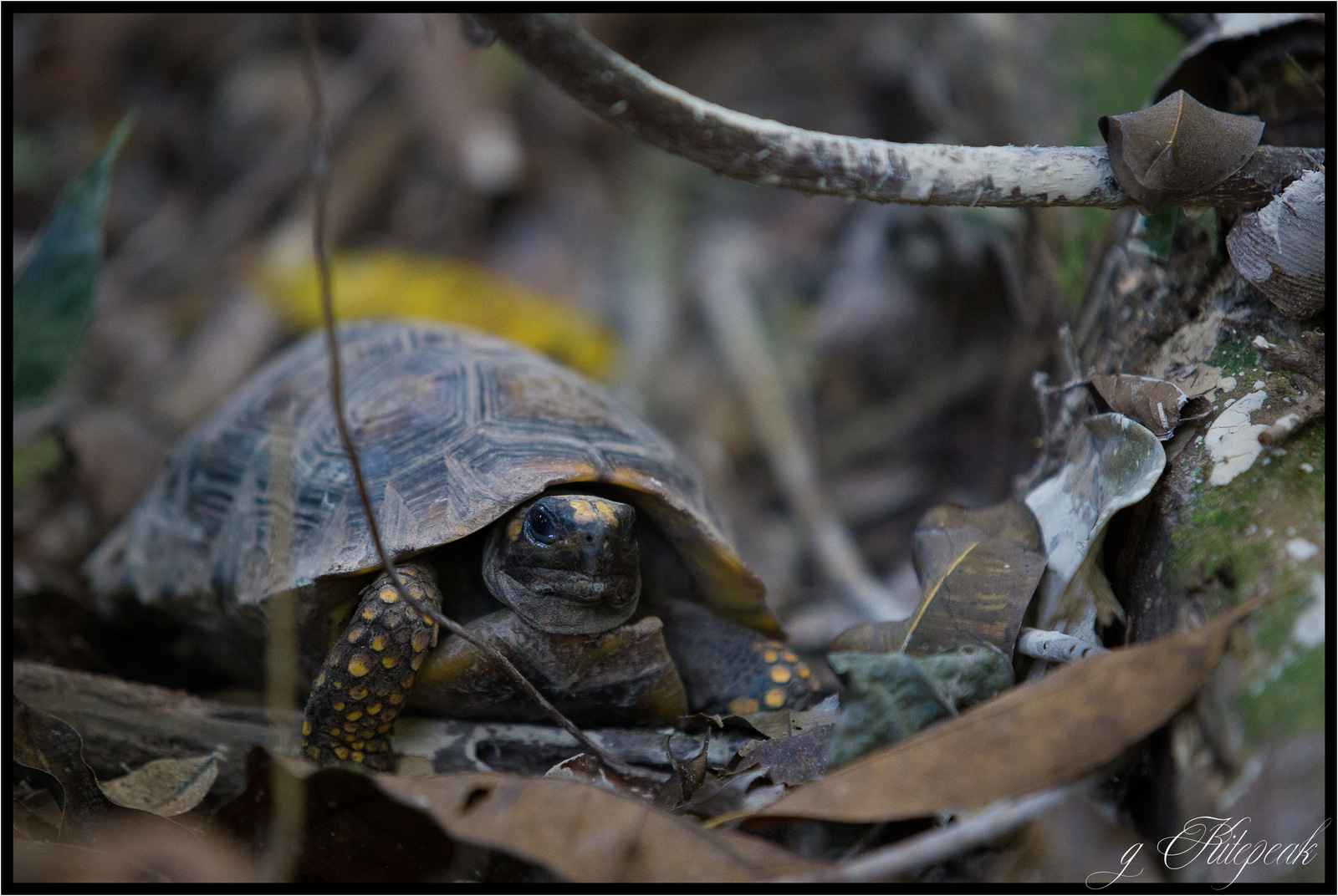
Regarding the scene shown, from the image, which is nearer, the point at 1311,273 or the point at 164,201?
the point at 1311,273

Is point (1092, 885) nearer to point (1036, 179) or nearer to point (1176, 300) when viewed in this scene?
point (1036, 179)

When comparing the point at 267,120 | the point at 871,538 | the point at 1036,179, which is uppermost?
the point at 267,120

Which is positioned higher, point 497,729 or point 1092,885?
point 1092,885

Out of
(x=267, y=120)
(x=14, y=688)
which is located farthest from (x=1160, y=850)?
(x=267, y=120)

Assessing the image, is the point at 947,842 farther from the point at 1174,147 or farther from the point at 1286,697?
the point at 1174,147

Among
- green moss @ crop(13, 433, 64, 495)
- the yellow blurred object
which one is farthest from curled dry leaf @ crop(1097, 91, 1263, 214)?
green moss @ crop(13, 433, 64, 495)

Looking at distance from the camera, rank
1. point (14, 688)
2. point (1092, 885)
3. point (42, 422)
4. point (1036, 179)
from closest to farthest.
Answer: point (1092, 885)
point (1036, 179)
point (14, 688)
point (42, 422)

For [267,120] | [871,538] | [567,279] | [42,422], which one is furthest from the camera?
[267,120]

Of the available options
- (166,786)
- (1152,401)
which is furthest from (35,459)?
(1152,401)
